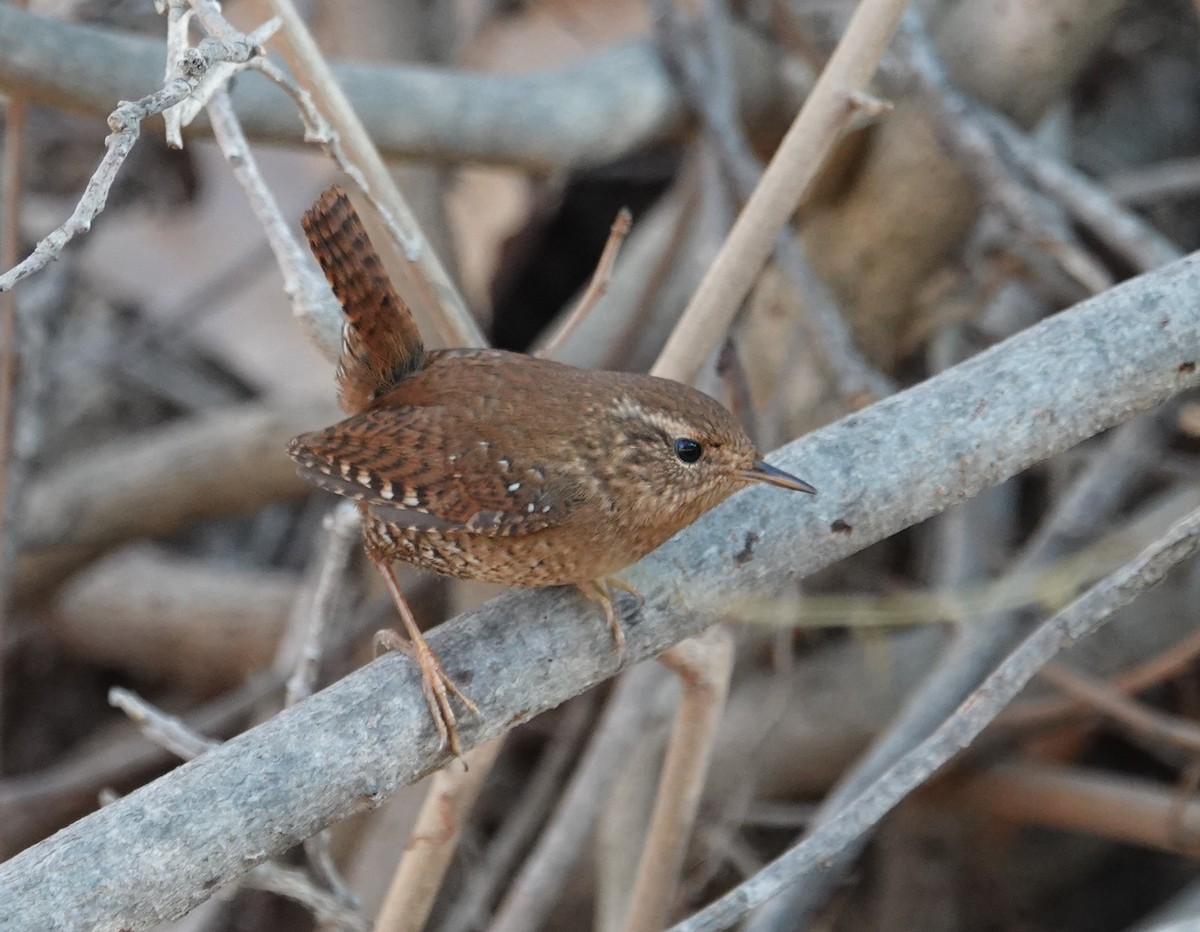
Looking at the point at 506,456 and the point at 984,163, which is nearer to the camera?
the point at 506,456

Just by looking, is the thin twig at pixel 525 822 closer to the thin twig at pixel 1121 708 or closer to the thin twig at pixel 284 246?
the thin twig at pixel 1121 708

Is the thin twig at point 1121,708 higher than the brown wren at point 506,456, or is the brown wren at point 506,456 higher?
the brown wren at point 506,456

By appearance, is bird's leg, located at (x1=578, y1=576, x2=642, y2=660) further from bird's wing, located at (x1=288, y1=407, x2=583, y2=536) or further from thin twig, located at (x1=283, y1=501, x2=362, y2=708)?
thin twig, located at (x1=283, y1=501, x2=362, y2=708)

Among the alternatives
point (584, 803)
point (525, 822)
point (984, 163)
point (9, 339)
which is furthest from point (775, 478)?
point (525, 822)

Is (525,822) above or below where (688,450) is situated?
above

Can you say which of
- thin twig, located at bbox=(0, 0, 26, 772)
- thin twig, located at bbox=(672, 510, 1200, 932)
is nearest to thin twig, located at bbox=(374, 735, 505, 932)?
thin twig, located at bbox=(672, 510, 1200, 932)

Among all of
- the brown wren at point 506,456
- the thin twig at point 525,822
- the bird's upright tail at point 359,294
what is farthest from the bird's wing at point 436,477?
the thin twig at point 525,822

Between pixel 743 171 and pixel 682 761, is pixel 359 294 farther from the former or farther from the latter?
pixel 743 171

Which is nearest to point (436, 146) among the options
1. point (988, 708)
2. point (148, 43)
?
point (148, 43)
